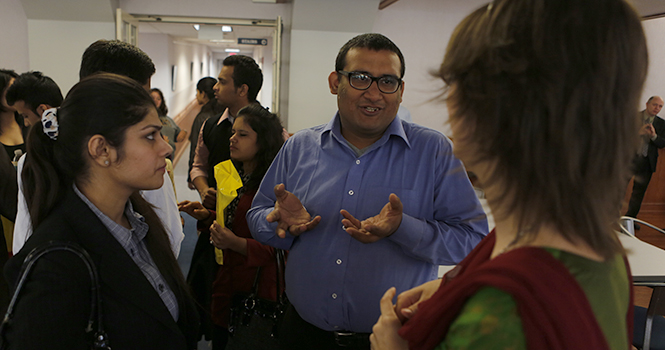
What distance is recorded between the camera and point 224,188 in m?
2.37

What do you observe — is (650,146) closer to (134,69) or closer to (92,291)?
(134,69)

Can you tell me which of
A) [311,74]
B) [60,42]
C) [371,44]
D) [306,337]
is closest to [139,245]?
[306,337]

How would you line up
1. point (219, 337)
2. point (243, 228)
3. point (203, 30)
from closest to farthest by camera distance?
point (243, 228)
point (219, 337)
point (203, 30)

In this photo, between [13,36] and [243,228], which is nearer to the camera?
[243,228]

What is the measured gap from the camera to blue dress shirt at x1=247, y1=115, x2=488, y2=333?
1597 mm

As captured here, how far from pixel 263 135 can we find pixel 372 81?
3.62 feet

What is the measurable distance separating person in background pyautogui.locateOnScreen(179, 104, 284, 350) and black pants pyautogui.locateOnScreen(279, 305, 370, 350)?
1.53ft

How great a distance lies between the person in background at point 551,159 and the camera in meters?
0.54

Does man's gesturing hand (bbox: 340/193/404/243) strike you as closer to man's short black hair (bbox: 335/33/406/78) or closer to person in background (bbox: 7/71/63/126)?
man's short black hair (bbox: 335/33/406/78)

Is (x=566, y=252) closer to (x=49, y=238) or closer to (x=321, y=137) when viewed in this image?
(x=49, y=238)

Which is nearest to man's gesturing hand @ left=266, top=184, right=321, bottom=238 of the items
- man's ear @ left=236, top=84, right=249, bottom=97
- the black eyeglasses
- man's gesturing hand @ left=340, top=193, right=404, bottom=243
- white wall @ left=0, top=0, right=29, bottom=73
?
man's gesturing hand @ left=340, top=193, right=404, bottom=243

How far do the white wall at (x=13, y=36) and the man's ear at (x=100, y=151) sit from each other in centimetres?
720

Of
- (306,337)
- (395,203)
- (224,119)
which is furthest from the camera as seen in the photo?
(224,119)

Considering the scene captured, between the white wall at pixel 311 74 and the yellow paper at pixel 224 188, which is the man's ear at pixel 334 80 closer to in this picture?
the yellow paper at pixel 224 188
